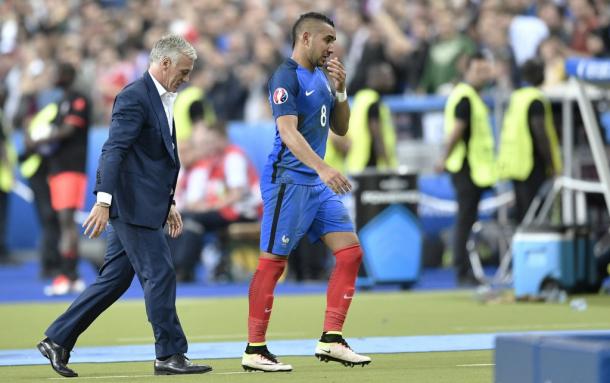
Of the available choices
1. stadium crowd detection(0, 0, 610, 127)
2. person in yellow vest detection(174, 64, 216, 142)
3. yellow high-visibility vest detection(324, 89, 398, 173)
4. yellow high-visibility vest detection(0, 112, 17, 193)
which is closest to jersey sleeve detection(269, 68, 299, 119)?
yellow high-visibility vest detection(324, 89, 398, 173)

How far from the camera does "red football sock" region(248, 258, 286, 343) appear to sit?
349 inches

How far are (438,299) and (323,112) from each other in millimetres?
6571

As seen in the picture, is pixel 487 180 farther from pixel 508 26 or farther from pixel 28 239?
pixel 28 239

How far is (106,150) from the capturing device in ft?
28.2

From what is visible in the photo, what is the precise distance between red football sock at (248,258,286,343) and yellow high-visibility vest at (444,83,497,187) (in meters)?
8.06

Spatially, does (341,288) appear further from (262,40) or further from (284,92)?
(262,40)

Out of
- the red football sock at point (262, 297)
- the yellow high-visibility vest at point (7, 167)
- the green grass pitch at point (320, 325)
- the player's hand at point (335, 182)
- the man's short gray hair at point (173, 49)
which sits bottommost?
the green grass pitch at point (320, 325)

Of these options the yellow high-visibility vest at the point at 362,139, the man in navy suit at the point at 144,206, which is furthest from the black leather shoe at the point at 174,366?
the yellow high-visibility vest at the point at 362,139

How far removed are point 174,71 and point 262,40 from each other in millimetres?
13560

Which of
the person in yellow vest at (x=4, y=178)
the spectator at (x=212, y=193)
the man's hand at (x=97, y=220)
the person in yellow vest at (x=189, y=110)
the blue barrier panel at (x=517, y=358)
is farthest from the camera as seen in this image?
the person in yellow vest at (x=4, y=178)

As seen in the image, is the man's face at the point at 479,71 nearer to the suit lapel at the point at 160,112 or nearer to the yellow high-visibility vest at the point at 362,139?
the yellow high-visibility vest at the point at 362,139

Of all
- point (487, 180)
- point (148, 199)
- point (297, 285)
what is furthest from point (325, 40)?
point (297, 285)

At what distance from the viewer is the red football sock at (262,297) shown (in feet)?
29.1

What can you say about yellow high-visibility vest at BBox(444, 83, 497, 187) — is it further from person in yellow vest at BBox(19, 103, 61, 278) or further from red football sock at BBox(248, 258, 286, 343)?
red football sock at BBox(248, 258, 286, 343)
